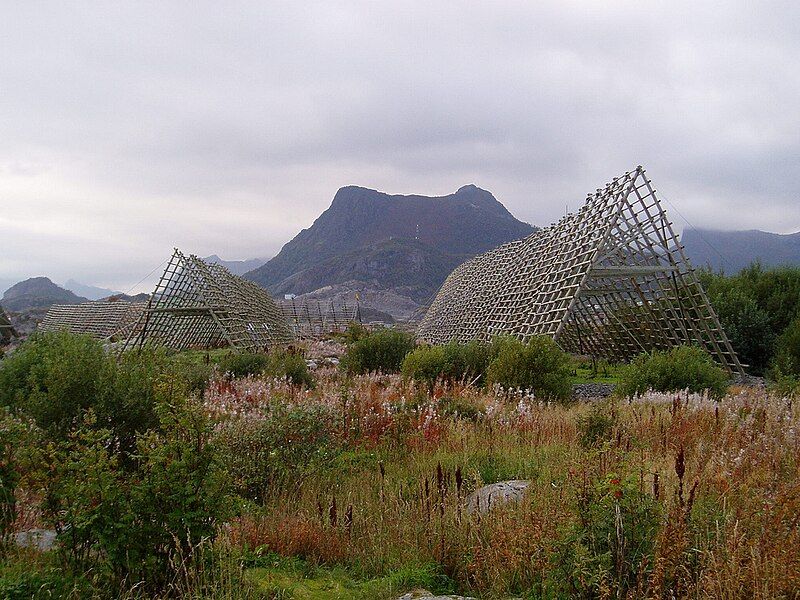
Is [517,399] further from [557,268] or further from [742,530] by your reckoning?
[557,268]

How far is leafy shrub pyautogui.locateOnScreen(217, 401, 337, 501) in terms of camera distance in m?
5.17

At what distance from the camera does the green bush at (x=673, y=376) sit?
9.25 m

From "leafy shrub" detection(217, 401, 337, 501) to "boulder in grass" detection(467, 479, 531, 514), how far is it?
1720mm

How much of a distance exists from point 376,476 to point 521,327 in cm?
949

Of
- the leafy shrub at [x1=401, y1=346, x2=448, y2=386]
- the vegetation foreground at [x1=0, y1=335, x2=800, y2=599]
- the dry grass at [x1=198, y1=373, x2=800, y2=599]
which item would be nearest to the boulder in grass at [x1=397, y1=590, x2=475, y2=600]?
the vegetation foreground at [x1=0, y1=335, x2=800, y2=599]

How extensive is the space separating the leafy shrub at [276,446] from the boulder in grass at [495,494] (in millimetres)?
1720

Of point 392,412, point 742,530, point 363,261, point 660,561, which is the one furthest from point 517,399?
point 363,261

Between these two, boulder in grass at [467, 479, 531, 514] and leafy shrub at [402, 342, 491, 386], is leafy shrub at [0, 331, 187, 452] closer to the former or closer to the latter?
boulder in grass at [467, 479, 531, 514]

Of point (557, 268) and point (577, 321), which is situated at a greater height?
point (557, 268)

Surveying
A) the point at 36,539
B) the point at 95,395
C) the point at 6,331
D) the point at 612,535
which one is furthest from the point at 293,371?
the point at 6,331

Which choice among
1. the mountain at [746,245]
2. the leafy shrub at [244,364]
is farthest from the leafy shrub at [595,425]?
the mountain at [746,245]

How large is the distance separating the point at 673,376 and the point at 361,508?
7093mm

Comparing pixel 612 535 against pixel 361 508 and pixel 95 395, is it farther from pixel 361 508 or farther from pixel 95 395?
pixel 95 395

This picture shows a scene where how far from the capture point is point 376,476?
530cm
